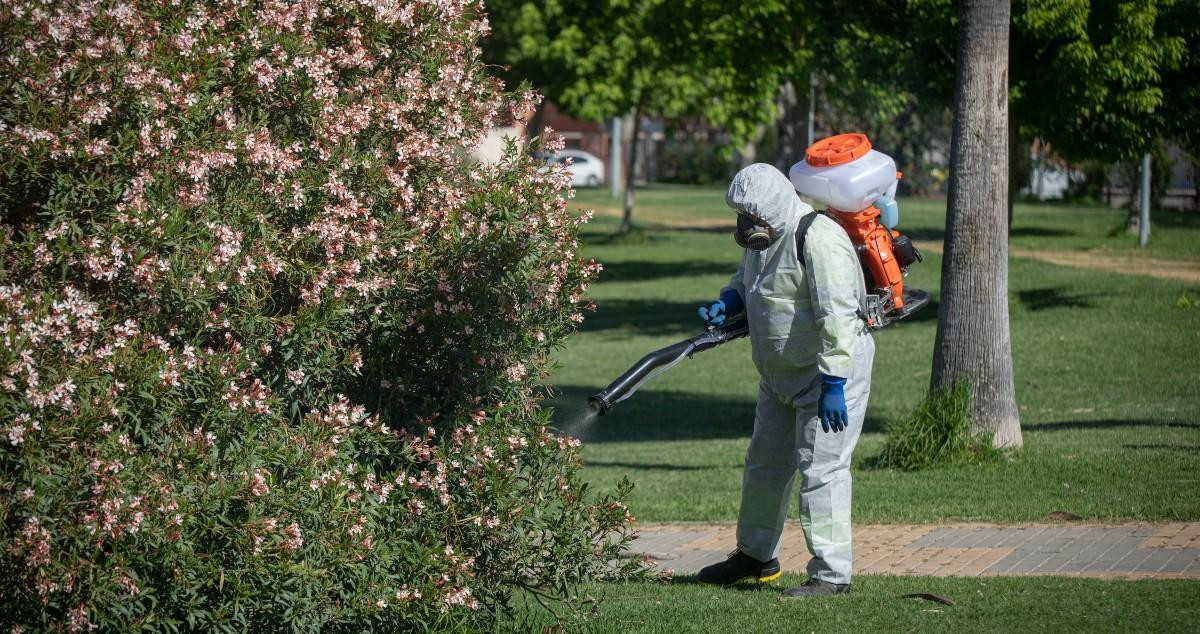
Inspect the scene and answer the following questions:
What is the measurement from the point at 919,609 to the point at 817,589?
446mm

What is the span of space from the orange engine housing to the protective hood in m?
0.39

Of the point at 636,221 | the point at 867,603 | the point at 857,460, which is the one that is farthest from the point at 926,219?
the point at 867,603

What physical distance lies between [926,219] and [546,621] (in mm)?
30185

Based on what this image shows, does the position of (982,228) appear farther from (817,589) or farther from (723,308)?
(817,589)

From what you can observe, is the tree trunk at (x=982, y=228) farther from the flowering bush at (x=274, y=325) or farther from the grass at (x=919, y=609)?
the flowering bush at (x=274, y=325)

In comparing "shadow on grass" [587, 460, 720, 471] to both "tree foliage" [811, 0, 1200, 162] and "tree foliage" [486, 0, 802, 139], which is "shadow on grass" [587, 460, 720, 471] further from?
"tree foliage" [486, 0, 802, 139]

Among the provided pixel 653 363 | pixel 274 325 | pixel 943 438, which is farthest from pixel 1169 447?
pixel 274 325

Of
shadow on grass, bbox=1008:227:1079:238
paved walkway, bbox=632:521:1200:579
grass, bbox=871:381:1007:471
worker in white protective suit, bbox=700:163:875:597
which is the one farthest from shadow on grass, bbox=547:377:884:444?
shadow on grass, bbox=1008:227:1079:238

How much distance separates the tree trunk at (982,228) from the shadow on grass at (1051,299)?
374 inches

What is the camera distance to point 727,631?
16.9 ft

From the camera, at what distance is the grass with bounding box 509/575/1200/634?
508 centimetres

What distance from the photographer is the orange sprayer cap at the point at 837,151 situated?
5.83 m

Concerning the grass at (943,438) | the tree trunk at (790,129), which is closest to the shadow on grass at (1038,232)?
the tree trunk at (790,129)

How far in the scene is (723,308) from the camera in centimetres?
591
